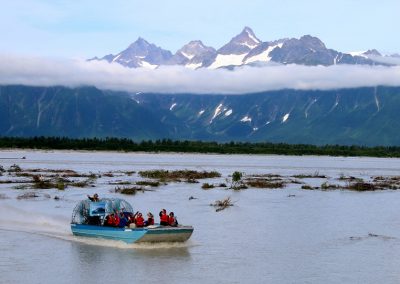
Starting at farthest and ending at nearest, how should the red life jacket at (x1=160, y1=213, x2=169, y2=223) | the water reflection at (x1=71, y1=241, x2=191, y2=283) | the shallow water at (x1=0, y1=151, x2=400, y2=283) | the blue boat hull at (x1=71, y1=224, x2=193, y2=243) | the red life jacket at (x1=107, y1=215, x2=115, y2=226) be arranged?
the red life jacket at (x1=107, y1=215, x2=115, y2=226), the red life jacket at (x1=160, y1=213, x2=169, y2=223), the blue boat hull at (x1=71, y1=224, x2=193, y2=243), the shallow water at (x1=0, y1=151, x2=400, y2=283), the water reflection at (x1=71, y1=241, x2=191, y2=283)

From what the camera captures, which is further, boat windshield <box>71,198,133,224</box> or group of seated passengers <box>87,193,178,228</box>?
boat windshield <box>71,198,133,224</box>

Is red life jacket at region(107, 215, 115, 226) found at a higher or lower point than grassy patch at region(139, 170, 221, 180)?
higher

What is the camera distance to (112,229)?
41000mm

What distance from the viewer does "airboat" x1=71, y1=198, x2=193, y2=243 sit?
39781 millimetres

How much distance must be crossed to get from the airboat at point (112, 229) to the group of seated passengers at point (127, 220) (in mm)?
412

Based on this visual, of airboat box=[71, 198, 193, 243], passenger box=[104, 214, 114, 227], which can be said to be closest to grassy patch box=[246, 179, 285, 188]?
airboat box=[71, 198, 193, 243]

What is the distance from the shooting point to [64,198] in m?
66.4

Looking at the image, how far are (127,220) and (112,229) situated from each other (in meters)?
1.44

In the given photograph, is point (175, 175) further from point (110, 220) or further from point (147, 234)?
point (147, 234)

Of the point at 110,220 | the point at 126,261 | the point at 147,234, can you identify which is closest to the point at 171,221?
the point at 147,234

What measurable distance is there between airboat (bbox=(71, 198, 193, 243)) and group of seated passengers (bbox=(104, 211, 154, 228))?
412mm

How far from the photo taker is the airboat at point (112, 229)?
39781 mm

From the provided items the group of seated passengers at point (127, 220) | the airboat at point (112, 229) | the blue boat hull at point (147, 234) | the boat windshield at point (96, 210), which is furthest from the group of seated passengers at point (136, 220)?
the boat windshield at point (96, 210)

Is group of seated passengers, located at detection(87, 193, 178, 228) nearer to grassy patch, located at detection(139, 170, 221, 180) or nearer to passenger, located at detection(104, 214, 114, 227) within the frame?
passenger, located at detection(104, 214, 114, 227)
